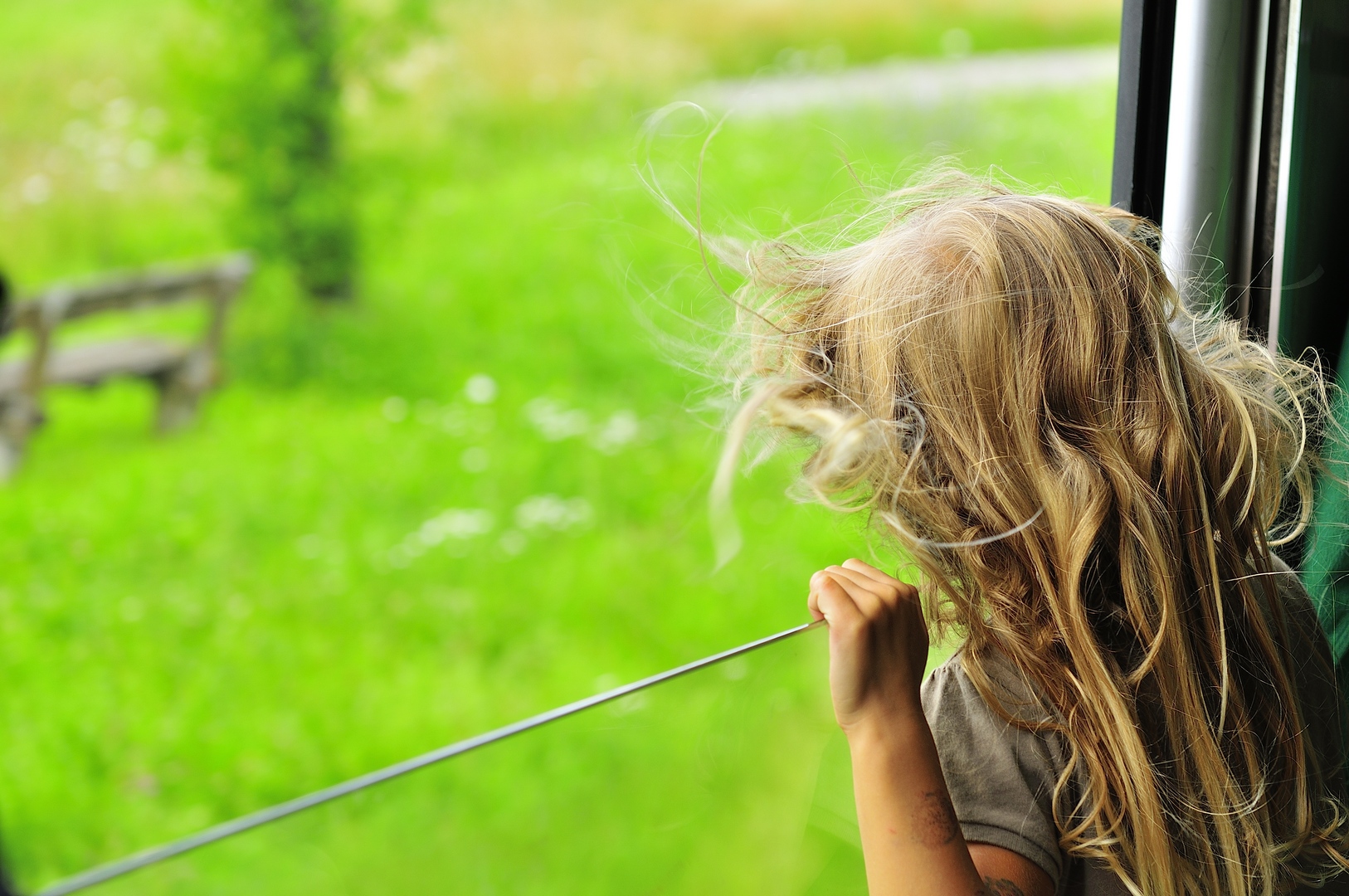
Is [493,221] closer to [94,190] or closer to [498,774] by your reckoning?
[94,190]

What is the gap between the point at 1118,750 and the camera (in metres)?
0.62

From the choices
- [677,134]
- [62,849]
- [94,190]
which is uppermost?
[677,134]

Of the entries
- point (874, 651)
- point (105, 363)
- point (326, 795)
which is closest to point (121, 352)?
point (105, 363)

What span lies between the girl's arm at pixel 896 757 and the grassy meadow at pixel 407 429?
5.72ft

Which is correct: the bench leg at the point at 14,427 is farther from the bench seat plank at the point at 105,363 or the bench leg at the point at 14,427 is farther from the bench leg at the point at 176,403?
the bench leg at the point at 176,403

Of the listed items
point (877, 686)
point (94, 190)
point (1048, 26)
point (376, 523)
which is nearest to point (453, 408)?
point (376, 523)

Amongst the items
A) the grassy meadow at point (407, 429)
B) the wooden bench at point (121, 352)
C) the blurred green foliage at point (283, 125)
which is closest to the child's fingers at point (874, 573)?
the grassy meadow at point (407, 429)

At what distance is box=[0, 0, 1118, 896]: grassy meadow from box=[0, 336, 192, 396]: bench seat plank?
5.0 inches

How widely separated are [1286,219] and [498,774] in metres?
0.86

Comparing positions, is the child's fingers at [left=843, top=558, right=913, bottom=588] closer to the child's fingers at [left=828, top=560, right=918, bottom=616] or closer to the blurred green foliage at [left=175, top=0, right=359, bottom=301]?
the child's fingers at [left=828, top=560, right=918, bottom=616]

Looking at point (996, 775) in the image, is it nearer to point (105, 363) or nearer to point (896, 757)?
point (896, 757)

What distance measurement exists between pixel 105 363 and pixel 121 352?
0.17 ft

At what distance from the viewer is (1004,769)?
0.63 metres

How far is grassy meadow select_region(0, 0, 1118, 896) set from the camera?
2801 millimetres
